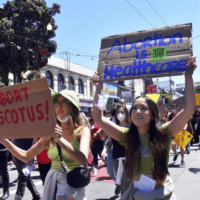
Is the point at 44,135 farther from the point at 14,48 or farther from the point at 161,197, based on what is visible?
the point at 14,48

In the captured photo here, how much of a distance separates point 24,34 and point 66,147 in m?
20.7

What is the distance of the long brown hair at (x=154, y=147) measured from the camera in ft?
7.97

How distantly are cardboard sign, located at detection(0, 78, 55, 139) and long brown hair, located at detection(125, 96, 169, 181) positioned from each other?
0.76 metres

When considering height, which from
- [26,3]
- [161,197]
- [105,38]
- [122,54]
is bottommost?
[161,197]

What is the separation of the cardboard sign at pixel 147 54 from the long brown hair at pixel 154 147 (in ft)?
1.21

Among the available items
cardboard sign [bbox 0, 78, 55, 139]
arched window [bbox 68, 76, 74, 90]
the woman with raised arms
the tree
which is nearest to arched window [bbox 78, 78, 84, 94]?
arched window [bbox 68, 76, 74, 90]

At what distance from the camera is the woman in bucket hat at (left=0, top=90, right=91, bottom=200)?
2398 millimetres

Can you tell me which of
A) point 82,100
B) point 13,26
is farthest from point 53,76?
point 13,26

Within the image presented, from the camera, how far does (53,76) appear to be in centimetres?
2794

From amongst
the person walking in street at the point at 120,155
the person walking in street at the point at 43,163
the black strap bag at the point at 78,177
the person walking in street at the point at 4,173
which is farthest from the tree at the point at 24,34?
the black strap bag at the point at 78,177

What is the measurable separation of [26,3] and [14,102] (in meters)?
20.7

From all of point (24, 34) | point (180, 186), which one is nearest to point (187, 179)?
point (180, 186)

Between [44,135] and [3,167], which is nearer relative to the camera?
[44,135]

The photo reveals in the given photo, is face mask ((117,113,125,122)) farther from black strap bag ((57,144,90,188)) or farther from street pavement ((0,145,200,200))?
black strap bag ((57,144,90,188))
